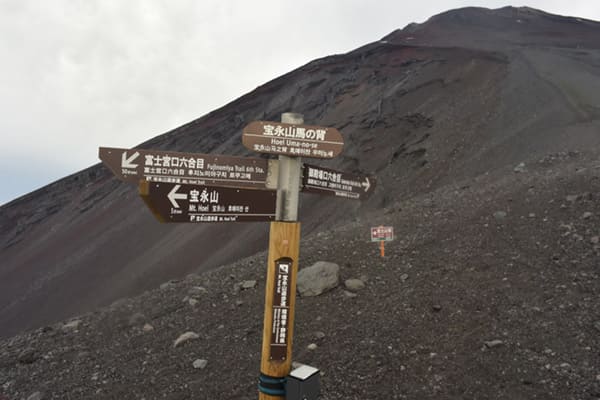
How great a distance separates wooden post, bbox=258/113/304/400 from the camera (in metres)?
3.24

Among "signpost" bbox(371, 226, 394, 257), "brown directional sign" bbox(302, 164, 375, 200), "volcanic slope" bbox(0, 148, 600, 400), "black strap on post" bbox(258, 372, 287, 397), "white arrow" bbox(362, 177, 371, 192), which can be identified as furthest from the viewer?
"signpost" bbox(371, 226, 394, 257)

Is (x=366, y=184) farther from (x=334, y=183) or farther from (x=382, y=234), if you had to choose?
(x=382, y=234)

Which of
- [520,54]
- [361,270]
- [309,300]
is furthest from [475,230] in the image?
[520,54]

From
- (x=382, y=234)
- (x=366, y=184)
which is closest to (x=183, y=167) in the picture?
(x=366, y=184)

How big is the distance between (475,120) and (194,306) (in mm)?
12516

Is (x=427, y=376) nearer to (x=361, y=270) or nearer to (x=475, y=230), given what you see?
(x=361, y=270)

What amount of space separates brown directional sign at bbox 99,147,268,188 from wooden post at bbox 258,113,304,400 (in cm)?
25

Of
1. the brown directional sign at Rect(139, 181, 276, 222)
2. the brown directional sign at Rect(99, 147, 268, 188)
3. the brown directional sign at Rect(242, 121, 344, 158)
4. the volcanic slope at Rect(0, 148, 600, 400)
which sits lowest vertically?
the volcanic slope at Rect(0, 148, 600, 400)

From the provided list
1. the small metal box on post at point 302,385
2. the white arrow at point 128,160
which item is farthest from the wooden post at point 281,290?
the white arrow at point 128,160

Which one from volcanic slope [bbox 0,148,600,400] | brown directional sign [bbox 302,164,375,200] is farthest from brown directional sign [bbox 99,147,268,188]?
volcanic slope [bbox 0,148,600,400]

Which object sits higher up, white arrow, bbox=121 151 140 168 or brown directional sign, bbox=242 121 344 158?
brown directional sign, bbox=242 121 344 158

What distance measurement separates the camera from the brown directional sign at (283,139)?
3.26 metres

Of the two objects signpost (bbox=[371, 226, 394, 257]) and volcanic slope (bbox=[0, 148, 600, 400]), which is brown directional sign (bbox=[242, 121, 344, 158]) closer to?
volcanic slope (bbox=[0, 148, 600, 400])

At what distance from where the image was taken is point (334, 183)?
371cm
